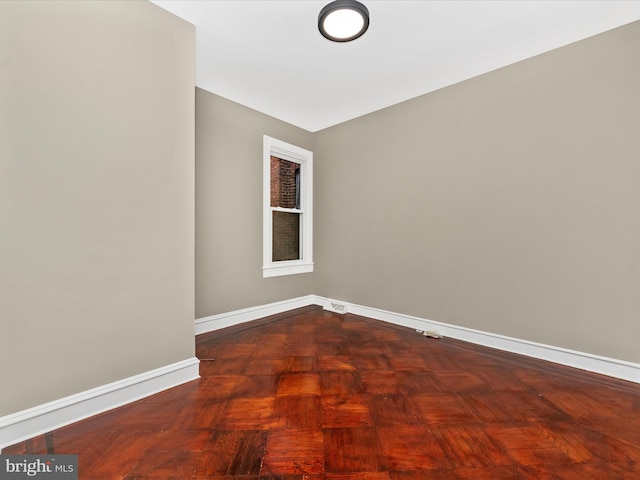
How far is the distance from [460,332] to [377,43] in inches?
104

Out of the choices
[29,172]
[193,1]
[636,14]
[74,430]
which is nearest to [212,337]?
[74,430]

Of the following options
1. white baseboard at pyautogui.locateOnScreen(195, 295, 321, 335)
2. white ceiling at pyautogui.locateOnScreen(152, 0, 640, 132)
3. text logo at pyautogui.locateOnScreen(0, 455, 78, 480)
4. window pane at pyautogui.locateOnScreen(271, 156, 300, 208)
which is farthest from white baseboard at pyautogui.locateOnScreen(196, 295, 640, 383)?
white ceiling at pyautogui.locateOnScreen(152, 0, 640, 132)

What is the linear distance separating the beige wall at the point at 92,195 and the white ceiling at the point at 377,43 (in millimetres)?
402

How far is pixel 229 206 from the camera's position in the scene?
2.96 metres

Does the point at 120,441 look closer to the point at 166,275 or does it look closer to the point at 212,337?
the point at 166,275

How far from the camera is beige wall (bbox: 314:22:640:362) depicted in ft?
6.26

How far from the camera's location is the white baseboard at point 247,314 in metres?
2.74

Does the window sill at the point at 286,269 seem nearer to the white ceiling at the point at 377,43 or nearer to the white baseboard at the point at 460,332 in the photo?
the white baseboard at the point at 460,332

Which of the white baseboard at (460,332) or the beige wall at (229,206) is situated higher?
the beige wall at (229,206)

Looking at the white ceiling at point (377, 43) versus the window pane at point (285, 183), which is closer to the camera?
the white ceiling at point (377, 43)

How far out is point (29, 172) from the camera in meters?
1.34

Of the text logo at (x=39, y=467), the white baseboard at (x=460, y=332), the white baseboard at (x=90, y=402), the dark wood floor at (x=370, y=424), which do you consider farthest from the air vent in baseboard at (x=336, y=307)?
the text logo at (x=39, y=467)

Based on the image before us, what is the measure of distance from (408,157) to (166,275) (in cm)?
256

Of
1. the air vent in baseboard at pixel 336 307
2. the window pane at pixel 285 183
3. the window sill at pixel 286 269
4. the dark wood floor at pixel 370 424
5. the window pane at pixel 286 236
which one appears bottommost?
the dark wood floor at pixel 370 424
